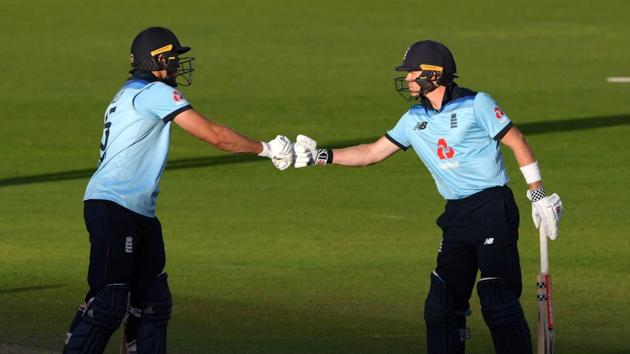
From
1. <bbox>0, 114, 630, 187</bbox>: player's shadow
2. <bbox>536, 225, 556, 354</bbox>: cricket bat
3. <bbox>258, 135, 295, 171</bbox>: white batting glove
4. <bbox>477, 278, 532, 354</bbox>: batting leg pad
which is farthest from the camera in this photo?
<bbox>0, 114, 630, 187</bbox>: player's shadow

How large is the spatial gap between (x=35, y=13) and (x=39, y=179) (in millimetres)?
17419

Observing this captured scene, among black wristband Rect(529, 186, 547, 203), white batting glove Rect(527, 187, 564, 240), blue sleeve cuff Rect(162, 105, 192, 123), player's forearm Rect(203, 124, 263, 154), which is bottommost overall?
white batting glove Rect(527, 187, 564, 240)

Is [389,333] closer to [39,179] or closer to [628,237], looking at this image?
[628,237]

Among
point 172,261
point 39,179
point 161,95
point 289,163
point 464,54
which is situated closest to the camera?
point 161,95

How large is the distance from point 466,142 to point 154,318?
198cm

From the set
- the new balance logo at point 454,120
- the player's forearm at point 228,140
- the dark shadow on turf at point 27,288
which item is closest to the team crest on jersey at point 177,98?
the player's forearm at point 228,140

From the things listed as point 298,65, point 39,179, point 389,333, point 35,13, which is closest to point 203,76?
point 298,65

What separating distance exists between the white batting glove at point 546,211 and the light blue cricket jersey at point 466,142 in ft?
0.71

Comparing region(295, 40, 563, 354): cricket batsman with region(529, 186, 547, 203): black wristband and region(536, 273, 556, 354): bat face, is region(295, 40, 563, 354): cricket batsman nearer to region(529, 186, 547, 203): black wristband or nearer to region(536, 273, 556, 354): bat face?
region(529, 186, 547, 203): black wristband

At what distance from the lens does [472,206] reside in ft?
32.3

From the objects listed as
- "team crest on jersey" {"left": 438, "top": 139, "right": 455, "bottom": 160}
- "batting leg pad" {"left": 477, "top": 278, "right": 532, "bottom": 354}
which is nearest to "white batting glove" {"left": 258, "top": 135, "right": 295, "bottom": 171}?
"team crest on jersey" {"left": 438, "top": 139, "right": 455, "bottom": 160}

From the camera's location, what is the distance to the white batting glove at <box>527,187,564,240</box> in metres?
9.82

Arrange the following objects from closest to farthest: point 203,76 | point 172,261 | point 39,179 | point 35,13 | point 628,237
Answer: point 172,261
point 628,237
point 39,179
point 203,76
point 35,13

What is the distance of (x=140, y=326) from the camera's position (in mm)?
9828
